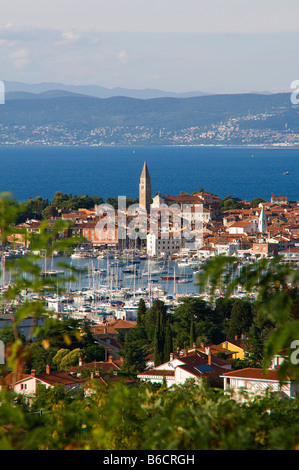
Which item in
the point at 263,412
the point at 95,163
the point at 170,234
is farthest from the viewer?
the point at 95,163

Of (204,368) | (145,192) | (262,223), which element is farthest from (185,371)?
(145,192)

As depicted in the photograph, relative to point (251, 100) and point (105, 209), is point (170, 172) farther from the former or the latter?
point (251, 100)

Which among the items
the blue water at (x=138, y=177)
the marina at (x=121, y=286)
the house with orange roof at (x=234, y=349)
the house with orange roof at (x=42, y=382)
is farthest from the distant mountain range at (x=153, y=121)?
the house with orange roof at (x=42, y=382)

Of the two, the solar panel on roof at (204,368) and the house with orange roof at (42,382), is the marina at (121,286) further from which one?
the solar panel on roof at (204,368)

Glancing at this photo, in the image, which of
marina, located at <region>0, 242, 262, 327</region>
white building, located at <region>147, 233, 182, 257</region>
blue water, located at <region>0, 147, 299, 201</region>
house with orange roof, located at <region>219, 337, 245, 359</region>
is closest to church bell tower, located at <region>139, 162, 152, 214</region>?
blue water, located at <region>0, 147, 299, 201</region>

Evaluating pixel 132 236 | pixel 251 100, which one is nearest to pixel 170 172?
pixel 132 236

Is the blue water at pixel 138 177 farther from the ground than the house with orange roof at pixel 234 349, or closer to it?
closer to it

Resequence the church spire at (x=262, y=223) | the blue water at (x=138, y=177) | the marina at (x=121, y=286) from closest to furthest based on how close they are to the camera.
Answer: the marina at (x=121, y=286) < the church spire at (x=262, y=223) < the blue water at (x=138, y=177)

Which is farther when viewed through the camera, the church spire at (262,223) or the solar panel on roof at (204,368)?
Result: the church spire at (262,223)

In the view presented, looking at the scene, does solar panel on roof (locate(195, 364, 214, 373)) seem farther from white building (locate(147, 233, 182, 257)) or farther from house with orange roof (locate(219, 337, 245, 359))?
white building (locate(147, 233, 182, 257))
